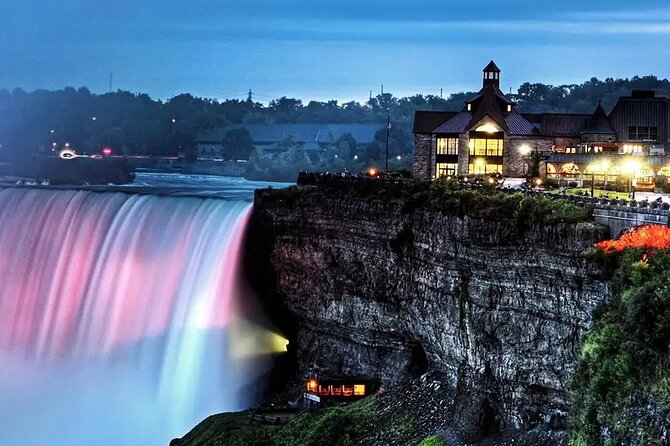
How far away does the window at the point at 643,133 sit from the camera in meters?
66.0

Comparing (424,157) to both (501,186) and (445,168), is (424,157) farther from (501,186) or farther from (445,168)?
(501,186)

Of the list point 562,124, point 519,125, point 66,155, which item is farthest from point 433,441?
point 66,155

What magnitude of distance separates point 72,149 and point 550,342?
443 feet

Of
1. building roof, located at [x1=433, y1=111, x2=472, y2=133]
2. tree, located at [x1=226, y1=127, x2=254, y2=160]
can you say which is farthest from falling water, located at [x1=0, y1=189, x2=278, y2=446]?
tree, located at [x1=226, y1=127, x2=254, y2=160]

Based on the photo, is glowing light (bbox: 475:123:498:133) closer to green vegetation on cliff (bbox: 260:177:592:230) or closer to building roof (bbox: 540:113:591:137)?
building roof (bbox: 540:113:591:137)

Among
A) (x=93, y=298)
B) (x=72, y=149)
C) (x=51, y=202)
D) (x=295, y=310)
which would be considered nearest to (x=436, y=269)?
(x=295, y=310)

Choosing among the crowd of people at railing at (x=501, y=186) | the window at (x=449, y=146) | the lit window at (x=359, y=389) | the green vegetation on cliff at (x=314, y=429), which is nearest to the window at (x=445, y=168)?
the window at (x=449, y=146)

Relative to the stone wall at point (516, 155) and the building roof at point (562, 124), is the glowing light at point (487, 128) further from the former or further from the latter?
the building roof at point (562, 124)

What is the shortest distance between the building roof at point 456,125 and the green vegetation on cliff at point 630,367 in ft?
120

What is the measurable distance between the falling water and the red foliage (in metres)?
25.9

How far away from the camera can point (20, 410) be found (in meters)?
58.6

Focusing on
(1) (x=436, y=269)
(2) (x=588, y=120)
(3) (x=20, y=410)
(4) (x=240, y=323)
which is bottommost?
(3) (x=20, y=410)

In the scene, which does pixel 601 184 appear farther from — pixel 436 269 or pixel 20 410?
pixel 20 410

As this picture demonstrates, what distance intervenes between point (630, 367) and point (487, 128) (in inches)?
1592
